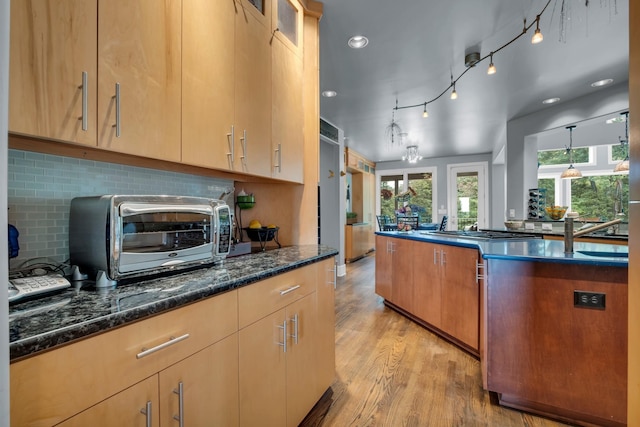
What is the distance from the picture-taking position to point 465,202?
7980 millimetres

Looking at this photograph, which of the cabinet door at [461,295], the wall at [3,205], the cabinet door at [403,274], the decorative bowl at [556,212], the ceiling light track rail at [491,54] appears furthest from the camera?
the decorative bowl at [556,212]

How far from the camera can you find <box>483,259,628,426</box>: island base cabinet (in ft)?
4.92

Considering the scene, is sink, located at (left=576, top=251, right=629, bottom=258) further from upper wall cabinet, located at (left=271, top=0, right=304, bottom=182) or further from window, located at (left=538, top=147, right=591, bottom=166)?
window, located at (left=538, top=147, right=591, bottom=166)

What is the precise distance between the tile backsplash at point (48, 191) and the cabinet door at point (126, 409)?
688 mm

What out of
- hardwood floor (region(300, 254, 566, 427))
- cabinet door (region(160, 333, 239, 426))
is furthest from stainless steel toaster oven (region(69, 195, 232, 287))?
hardwood floor (region(300, 254, 566, 427))

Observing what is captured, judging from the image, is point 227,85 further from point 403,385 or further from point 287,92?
point 403,385

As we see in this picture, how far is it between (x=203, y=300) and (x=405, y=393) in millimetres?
1570

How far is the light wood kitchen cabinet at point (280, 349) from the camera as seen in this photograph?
1106 millimetres

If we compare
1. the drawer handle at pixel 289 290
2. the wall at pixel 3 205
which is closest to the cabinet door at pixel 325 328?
the drawer handle at pixel 289 290

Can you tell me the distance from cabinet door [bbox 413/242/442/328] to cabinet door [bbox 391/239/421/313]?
0.23 ft

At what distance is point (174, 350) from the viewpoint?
0.82 metres

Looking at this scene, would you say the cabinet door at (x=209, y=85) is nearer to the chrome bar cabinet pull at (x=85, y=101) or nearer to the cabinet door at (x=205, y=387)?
the chrome bar cabinet pull at (x=85, y=101)

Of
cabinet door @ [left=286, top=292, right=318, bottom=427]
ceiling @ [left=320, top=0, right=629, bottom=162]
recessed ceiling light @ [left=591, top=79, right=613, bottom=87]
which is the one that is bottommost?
cabinet door @ [left=286, top=292, right=318, bottom=427]

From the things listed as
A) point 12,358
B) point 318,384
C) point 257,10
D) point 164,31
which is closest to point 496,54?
point 257,10
